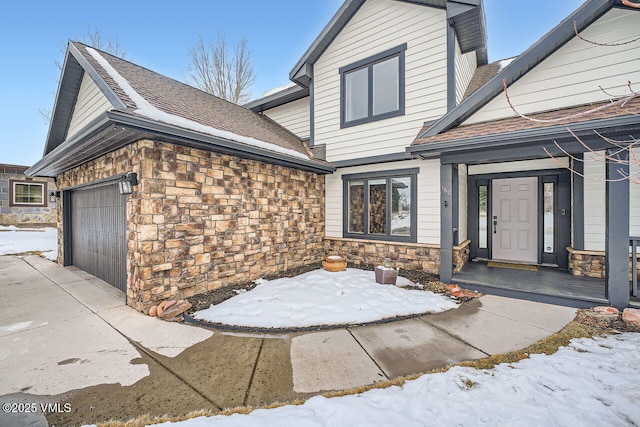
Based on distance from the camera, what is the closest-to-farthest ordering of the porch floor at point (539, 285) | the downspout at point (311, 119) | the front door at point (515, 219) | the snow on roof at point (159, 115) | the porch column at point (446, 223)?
1. the snow on roof at point (159, 115)
2. the porch floor at point (539, 285)
3. the porch column at point (446, 223)
4. the front door at point (515, 219)
5. the downspout at point (311, 119)

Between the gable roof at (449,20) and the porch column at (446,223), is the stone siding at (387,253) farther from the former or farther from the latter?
the gable roof at (449,20)

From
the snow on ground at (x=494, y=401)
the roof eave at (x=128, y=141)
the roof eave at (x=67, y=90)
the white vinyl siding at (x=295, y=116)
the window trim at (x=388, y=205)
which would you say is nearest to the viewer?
the snow on ground at (x=494, y=401)

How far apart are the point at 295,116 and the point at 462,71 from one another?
15.2ft

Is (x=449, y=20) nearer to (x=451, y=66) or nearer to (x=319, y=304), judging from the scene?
(x=451, y=66)

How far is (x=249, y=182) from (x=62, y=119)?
17.7 feet

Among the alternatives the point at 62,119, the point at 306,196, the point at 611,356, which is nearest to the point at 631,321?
the point at 611,356

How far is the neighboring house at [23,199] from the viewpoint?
1233 cm

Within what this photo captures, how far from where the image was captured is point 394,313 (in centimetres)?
389

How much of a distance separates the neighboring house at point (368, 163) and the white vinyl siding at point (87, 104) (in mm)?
66

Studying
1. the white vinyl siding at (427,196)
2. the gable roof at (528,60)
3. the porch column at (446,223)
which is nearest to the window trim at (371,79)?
the white vinyl siding at (427,196)

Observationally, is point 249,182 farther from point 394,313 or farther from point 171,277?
point 394,313

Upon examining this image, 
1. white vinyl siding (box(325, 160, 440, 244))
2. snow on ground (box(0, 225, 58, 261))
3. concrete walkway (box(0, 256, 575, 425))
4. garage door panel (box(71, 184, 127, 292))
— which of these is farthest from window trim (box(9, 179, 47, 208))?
white vinyl siding (box(325, 160, 440, 244))

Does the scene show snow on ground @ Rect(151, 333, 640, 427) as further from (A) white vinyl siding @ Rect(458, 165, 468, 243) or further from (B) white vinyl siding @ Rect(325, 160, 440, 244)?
(A) white vinyl siding @ Rect(458, 165, 468, 243)

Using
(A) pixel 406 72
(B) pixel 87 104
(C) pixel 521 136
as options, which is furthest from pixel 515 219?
(B) pixel 87 104
